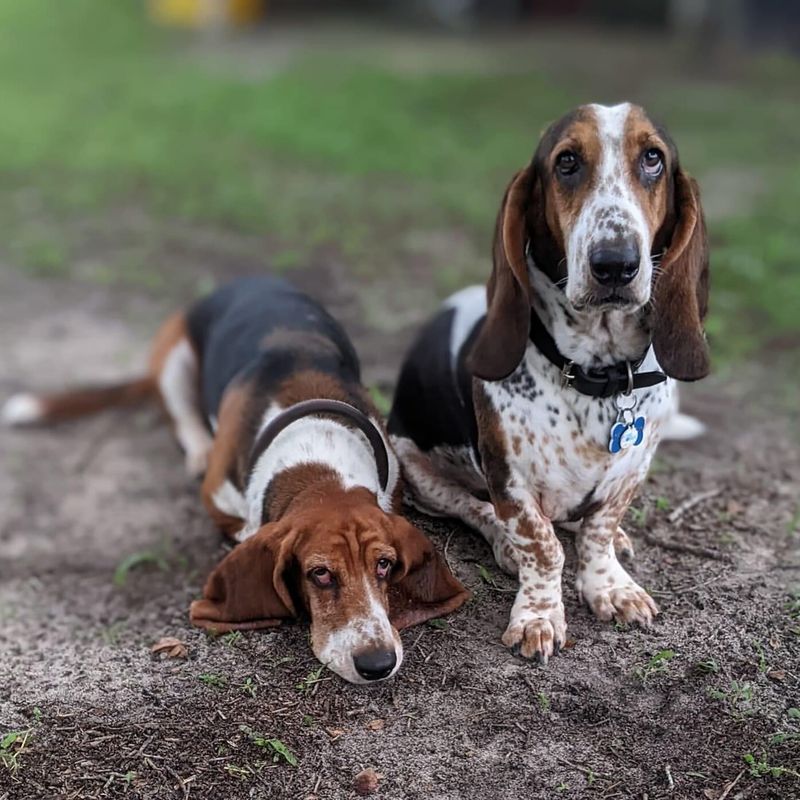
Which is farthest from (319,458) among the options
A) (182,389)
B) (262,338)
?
(182,389)

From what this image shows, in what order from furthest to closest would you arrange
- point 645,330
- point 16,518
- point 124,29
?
point 124,29 → point 16,518 → point 645,330

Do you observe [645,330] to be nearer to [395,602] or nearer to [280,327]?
[395,602]

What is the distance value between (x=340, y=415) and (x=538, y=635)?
132 centimetres

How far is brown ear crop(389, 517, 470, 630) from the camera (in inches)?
160

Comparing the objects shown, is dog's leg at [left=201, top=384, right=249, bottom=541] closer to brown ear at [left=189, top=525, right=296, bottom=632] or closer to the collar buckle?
brown ear at [left=189, top=525, right=296, bottom=632]

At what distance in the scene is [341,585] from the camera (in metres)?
3.92

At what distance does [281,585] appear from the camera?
4020 mm

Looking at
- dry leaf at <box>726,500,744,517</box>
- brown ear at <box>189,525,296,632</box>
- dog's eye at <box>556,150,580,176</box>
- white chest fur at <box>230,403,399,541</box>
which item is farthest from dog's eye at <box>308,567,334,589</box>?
dry leaf at <box>726,500,744,517</box>

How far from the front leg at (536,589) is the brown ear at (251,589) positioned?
861 mm

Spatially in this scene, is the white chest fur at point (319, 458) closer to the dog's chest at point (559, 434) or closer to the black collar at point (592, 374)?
the dog's chest at point (559, 434)

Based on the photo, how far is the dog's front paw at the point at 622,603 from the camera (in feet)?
13.8

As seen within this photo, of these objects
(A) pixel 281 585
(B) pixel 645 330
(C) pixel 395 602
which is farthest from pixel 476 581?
(B) pixel 645 330

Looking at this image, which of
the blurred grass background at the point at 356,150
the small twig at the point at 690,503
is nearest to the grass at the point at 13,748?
the small twig at the point at 690,503

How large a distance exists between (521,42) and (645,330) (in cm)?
1376
